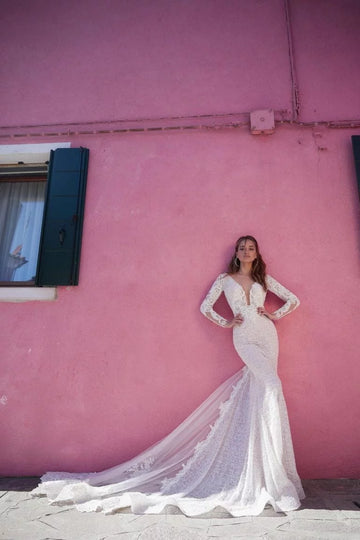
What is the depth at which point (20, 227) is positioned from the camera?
13.8 ft

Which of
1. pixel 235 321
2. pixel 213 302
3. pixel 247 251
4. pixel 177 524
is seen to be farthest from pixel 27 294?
pixel 177 524

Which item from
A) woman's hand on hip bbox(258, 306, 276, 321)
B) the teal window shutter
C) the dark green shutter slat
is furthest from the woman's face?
the teal window shutter

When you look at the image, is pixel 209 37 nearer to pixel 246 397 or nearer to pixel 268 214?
pixel 268 214

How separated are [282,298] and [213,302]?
0.66 metres

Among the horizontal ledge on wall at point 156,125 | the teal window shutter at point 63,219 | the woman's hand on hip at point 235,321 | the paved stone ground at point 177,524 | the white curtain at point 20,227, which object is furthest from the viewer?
the white curtain at point 20,227

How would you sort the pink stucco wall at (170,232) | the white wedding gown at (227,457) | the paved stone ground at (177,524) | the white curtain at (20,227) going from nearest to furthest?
the paved stone ground at (177,524)
the white wedding gown at (227,457)
the pink stucco wall at (170,232)
the white curtain at (20,227)

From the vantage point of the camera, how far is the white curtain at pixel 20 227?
4.04 metres

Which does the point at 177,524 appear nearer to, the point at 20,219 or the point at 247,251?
the point at 247,251

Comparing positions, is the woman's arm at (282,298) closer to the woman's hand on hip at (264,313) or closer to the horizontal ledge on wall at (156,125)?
the woman's hand on hip at (264,313)

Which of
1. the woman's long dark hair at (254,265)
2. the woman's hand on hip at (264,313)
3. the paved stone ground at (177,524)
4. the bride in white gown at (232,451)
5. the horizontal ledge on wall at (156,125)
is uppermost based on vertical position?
the horizontal ledge on wall at (156,125)

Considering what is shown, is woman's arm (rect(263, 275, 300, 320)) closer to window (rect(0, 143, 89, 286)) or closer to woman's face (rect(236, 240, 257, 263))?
woman's face (rect(236, 240, 257, 263))

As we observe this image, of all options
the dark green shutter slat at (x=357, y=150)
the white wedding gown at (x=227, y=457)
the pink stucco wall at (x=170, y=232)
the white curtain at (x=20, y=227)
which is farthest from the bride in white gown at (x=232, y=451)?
the white curtain at (x=20, y=227)

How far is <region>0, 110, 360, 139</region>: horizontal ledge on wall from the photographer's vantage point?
391 centimetres

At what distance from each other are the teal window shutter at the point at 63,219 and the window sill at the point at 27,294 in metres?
0.09
